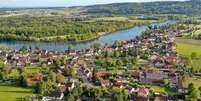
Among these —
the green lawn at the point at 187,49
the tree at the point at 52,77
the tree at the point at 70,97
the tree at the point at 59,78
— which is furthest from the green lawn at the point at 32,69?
the green lawn at the point at 187,49

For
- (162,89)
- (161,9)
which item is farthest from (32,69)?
(161,9)

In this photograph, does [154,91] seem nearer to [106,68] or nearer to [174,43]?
[106,68]

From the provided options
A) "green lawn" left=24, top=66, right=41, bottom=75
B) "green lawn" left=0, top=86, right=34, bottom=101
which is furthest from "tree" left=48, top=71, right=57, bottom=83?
"green lawn" left=24, top=66, right=41, bottom=75

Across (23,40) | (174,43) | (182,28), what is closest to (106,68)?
(174,43)

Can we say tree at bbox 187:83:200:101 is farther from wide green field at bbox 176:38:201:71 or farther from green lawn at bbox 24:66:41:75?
green lawn at bbox 24:66:41:75

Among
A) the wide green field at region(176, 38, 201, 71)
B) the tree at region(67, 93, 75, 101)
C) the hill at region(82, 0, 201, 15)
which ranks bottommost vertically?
the hill at region(82, 0, 201, 15)

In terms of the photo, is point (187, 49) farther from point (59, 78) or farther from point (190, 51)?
point (59, 78)

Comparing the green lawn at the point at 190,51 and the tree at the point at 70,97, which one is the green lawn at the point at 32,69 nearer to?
the tree at the point at 70,97
